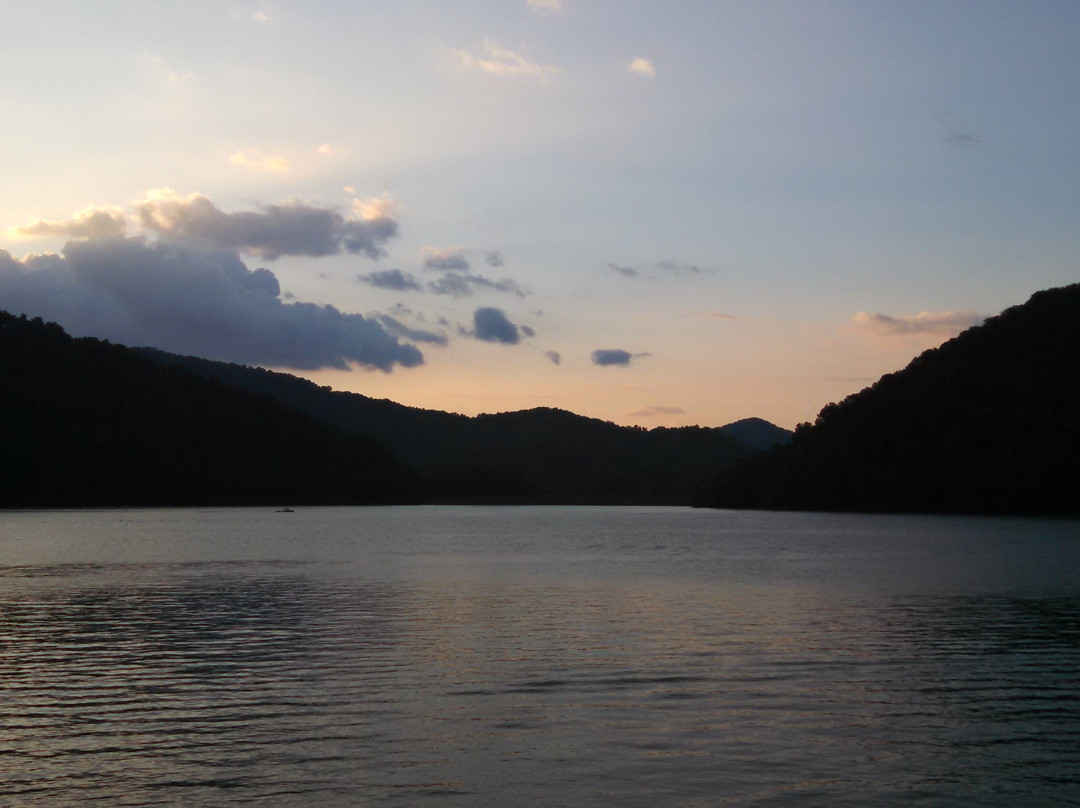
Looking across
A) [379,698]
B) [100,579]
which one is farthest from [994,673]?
[100,579]

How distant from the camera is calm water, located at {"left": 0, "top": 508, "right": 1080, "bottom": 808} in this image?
1703cm

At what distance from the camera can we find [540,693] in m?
24.4

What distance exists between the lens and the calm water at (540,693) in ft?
55.9

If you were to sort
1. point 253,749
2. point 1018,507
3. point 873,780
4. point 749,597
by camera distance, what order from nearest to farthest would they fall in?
1. point 873,780
2. point 253,749
3. point 749,597
4. point 1018,507

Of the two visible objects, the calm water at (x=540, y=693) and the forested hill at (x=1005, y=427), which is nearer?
the calm water at (x=540, y=693)

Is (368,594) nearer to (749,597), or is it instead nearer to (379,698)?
(749,597)

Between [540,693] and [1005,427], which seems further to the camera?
[1005,427]

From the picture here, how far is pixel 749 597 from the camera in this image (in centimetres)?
4769

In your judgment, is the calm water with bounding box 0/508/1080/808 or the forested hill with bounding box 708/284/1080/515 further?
the forested hill with bounding box 708/284/1080/515

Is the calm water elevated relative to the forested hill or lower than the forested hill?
lower

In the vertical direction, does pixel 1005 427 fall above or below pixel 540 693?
above

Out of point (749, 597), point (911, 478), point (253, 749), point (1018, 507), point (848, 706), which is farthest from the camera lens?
point (911, 478)

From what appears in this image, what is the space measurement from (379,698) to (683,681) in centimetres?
→ 750

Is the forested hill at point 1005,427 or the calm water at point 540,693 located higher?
the forested hill at point 1005,427
